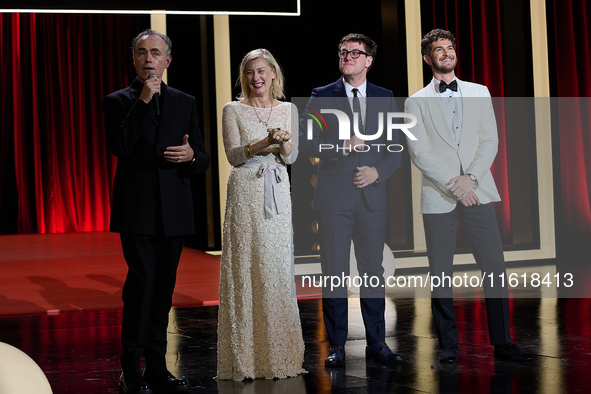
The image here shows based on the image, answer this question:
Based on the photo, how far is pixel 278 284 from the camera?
9.32 feet

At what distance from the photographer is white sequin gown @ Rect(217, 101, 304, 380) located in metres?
2.82

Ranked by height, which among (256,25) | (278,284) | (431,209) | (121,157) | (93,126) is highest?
(256,25)

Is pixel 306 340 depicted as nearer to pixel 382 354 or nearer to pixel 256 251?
pixel 382 354

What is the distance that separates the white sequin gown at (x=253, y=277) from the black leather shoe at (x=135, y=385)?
1.04ft

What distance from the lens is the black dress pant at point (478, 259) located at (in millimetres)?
3037

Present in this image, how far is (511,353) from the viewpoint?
304 centimetres

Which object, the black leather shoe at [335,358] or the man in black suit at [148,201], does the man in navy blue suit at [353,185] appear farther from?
the man in black suit at [148,201]

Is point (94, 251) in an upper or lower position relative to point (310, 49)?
lower

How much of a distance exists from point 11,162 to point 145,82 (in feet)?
24.0

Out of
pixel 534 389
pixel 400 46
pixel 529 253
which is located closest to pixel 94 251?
pixel 400 46

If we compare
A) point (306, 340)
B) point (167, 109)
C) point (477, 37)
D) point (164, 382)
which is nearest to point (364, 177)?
point (167, 109)

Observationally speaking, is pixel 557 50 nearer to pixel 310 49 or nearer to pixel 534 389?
pixel 310 49

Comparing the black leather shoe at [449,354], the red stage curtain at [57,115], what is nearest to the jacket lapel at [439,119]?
the black leather shoe at [449,354]

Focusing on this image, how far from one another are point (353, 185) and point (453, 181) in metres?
0.43
